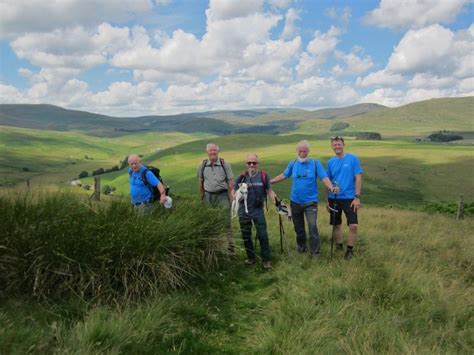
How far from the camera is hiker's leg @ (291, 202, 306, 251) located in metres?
7.07

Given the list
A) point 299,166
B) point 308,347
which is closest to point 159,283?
point 308,347

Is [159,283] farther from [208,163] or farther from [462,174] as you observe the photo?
[462,174]

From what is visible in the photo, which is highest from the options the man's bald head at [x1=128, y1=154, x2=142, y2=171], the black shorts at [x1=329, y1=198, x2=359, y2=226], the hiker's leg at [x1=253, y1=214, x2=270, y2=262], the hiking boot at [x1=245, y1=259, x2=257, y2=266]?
the man's bald head at [x1=128, y1=154, x2=142, y2=171]

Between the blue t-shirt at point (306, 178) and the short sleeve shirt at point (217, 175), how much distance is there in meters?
1.24

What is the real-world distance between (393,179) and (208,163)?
7442 centimetres

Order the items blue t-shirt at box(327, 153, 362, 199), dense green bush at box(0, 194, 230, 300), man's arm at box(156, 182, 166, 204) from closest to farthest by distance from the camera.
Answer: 1. dense green bush at box(0, 194, 230, 300)
2. man's arm at box(156, 182, 166, 204)
3. blue t-shirt at box(327, 153, 362, 199)

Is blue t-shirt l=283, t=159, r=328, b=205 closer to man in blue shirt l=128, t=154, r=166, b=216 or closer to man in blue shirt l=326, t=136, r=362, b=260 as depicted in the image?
man in blue shirt l=326, t=136, r=362, b=260

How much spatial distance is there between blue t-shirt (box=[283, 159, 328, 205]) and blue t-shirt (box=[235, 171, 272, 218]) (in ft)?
1.86

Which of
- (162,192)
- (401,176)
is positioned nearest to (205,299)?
(162,192)

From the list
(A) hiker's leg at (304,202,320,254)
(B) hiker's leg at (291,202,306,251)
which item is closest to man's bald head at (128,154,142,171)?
(B) hiker's leg at (291,202,306,251)

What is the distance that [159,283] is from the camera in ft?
17.0

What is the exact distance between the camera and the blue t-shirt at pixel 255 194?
6.71 metres

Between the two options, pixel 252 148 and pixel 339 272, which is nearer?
pixel 339 272

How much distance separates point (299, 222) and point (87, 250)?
156 inches
